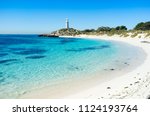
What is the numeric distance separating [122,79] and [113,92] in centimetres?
223

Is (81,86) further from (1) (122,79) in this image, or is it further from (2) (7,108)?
(2) (7,108)

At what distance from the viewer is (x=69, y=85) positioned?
909 cm

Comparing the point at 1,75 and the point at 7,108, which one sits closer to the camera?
the point at 7,108

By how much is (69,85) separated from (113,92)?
199 cm

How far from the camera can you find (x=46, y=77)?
419 inches

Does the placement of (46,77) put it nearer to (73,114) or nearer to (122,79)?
(122,79)

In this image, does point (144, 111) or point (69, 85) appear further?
point (69, 85)

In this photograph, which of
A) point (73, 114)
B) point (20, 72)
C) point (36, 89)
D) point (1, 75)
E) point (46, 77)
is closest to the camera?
point (73, 114)

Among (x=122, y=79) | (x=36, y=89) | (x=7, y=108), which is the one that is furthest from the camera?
(x=122, y=79)

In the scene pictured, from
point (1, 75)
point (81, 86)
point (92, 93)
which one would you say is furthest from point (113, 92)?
point (1, 75)

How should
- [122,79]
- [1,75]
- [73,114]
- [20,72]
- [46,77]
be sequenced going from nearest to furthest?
[73,114] < [122,79] < [46,77] < [1,75] < [20,72]

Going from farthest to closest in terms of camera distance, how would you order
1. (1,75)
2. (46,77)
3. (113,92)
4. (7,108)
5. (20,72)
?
(20,72)
(1,75)
(46,77)
(113,92)
(7,108)

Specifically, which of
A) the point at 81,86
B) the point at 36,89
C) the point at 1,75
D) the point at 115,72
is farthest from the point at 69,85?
the point at 1,75

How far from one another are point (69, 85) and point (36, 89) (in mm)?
1234
